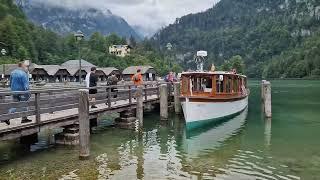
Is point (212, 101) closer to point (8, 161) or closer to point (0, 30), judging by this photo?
point (8, 161)

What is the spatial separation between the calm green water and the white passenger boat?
1.02 metres

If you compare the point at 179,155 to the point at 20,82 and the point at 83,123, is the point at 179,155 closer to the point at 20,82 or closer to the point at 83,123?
the point at 83,123

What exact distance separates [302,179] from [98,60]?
487ft

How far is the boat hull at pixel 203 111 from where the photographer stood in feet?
88.2

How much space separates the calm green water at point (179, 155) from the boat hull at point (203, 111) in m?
0.70

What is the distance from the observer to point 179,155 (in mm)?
18953

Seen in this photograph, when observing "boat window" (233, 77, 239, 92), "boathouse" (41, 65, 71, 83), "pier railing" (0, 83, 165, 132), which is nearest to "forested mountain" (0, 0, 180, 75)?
"boathouse" (41, 65, 71, 83)

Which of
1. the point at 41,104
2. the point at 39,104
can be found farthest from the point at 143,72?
the point at 39,104

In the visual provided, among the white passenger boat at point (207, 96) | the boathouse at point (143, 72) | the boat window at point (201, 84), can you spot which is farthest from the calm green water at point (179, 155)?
the boathouse at point (143, 72)

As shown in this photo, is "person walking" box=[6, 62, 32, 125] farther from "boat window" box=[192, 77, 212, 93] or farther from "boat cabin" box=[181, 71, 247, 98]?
"boat window" box=[192, 77, 212, 93]

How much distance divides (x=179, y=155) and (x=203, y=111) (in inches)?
353

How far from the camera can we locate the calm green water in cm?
1538

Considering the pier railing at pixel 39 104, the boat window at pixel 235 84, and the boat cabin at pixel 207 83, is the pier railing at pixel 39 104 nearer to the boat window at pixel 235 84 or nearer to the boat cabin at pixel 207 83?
the boat cabin at pixel 207 83

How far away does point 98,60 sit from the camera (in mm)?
160000
